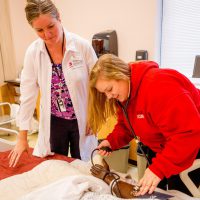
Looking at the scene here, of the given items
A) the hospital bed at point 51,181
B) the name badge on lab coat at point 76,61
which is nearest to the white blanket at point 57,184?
the hospital bed at point 51,181

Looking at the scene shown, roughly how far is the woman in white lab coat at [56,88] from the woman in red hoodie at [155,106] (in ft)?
1.05

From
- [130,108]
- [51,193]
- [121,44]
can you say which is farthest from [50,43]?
[121,44]

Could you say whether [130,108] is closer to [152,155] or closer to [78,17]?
[152,155]

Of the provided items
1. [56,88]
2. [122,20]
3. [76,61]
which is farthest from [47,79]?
[122,20]

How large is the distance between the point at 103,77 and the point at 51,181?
65 cm

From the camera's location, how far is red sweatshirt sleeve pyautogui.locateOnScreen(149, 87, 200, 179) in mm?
967

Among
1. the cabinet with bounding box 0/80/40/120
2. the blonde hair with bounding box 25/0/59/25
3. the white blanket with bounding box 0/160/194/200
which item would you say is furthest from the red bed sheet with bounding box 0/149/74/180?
the cabinet with bounding box 0/80/40/120

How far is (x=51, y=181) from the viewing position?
1.36 meters

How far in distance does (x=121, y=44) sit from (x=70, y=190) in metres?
2.05

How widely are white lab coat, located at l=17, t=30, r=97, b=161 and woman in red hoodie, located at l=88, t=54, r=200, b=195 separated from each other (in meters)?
0.31

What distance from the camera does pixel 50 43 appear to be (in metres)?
1.46

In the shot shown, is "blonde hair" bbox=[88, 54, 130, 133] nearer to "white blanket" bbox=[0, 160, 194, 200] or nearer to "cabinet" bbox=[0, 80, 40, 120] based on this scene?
"white blanket" bbox=[0, 160, 194, 200]

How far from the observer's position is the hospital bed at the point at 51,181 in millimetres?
1099

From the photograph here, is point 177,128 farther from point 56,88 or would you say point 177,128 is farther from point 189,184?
point 56,88
